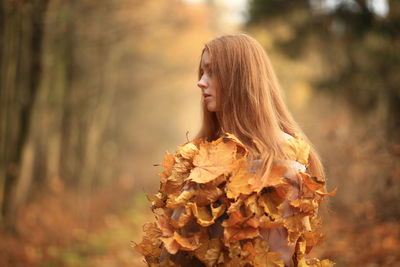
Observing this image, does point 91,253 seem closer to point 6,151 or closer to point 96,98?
point 6,151

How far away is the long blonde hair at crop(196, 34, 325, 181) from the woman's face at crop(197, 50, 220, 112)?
2cm

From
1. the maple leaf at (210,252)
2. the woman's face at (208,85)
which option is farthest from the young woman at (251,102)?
the maple leaf at (210,252)

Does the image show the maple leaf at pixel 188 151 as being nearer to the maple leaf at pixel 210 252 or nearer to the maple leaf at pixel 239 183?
the maple leaf at pixel 239 183

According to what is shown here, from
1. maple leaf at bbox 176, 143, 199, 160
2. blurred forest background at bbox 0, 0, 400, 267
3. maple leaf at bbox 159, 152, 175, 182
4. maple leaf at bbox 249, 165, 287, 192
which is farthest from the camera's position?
blurred forest background at bbox 0, 0, 400, 267

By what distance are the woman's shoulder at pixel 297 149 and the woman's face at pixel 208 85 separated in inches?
16.1

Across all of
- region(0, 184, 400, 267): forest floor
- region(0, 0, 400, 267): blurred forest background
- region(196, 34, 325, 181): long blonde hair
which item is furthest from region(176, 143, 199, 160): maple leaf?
region(0, 184, 400, 267): forest floor

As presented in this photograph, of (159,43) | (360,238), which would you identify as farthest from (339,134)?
(159,43)

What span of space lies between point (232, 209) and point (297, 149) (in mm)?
464

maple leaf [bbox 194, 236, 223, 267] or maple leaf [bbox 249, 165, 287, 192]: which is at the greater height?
maple leaf [bbox 249, 165, 287, 192]

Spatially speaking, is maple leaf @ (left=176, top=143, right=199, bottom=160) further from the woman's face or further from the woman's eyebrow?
the woman's eyebrow

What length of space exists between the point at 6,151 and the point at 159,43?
14.3 metres

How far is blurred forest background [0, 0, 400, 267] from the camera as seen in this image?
29.5 ft

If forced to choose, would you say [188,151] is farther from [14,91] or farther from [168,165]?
[14,91]

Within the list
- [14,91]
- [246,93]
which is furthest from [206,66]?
[14,91]
